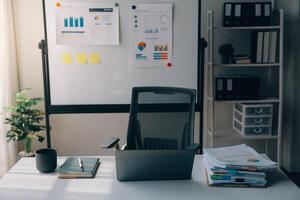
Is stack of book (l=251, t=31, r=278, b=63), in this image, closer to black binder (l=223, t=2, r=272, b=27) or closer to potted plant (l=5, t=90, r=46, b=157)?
black binder (l=223, t=2, r=272, b=27)

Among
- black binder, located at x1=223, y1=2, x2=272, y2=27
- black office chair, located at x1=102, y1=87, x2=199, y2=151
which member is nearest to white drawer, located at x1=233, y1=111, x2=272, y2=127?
black binder, located at x1=223, y1=2, x2=272, y2=27

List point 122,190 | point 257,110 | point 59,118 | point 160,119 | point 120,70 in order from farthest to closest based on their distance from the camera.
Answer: point 59,118
point 257,110
point 120,70
point 160,119
point 122,190

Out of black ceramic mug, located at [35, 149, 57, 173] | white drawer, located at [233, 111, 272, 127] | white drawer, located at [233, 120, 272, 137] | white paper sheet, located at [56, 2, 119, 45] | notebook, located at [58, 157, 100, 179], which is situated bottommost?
white drawer, located at [233, 120, 272, 137]

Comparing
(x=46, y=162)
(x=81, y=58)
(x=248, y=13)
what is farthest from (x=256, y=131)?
(x=46, y=162)

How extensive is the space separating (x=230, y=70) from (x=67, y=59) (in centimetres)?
173

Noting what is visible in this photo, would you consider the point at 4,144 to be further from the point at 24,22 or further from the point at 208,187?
the point at 208,187

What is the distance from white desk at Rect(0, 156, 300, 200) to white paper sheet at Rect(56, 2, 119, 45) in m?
1.62

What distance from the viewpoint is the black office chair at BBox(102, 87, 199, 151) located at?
223 centimetres

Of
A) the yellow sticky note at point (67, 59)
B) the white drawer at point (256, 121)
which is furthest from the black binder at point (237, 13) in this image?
the yellow sticky note at point (67, 59)

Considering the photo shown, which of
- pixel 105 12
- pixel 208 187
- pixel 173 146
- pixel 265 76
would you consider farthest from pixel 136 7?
pixel 208 187

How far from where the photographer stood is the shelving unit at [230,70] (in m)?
3.35

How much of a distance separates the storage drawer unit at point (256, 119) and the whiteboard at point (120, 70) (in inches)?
26.0

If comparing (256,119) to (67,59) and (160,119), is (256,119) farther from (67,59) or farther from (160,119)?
(67,59)

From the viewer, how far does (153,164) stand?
1598 mm
